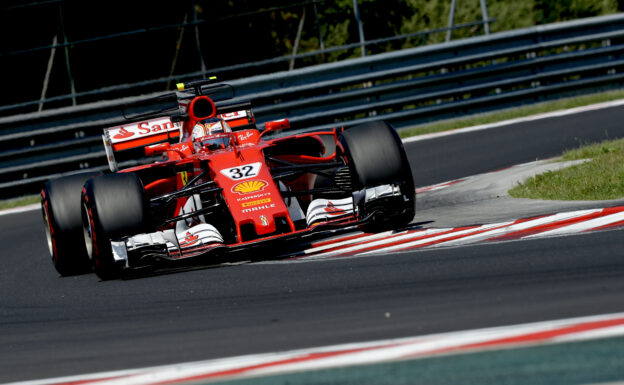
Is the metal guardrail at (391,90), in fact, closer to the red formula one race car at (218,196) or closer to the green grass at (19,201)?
the green grass at (19,201)

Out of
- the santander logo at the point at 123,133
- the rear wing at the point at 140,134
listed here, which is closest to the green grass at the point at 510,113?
Answer: the rear wing at the point at 140,134

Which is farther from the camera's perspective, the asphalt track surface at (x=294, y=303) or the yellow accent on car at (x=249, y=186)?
the yellow accent on car at (x=249, y=186)

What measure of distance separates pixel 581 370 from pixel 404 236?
3990mm

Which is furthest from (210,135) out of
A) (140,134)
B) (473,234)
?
(473,234)

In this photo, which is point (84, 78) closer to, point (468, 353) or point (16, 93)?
point (16, 93)

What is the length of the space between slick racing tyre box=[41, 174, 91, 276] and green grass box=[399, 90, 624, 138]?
796 centimetres

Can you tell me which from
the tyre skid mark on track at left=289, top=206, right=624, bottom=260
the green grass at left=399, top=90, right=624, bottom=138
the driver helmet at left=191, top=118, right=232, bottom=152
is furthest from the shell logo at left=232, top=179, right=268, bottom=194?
the green grass at left=399, top=90, right=624, bottom=138

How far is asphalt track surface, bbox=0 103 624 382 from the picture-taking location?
4.77 meters

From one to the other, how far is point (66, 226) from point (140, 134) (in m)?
1.82

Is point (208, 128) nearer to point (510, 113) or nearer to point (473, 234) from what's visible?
point (473, 234)

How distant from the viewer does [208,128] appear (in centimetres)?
877

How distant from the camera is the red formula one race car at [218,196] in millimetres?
7266

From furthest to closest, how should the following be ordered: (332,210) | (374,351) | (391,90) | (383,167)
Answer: (391,90), (332,210), (383,167), (374,351)

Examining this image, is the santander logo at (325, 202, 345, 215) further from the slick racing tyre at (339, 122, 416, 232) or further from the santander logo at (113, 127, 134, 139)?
the santander logo at (113, 127, 134, 139)
